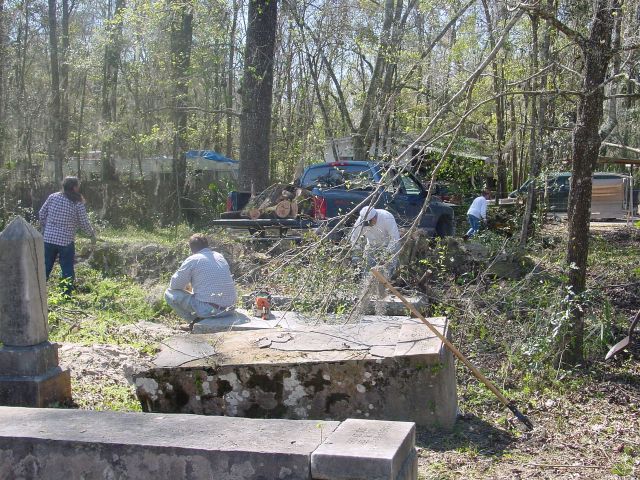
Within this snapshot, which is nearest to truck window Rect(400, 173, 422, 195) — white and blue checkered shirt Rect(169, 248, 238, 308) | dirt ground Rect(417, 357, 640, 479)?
white and blue checkered shirt Rect(169, 248, 238, 308)

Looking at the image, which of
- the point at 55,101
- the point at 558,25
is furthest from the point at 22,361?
the point at 55,101

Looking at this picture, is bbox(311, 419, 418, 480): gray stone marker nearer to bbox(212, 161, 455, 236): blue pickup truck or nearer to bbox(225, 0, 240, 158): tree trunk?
bbox(212, 161, 455, 236): blue pickup truck

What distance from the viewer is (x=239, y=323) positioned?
760 centimetres

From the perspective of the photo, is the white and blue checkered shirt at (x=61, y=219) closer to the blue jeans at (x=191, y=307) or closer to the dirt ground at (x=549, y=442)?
the blue jeans at (x=191, y=307)

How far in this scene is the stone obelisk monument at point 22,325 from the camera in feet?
18.1

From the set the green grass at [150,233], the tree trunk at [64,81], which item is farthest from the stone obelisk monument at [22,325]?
the tree trunk at [64,81]

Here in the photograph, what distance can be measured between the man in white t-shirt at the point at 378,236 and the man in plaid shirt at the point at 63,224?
14.6ft

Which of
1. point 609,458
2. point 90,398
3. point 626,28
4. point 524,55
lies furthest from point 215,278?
point 524,55

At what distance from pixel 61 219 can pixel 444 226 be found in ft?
23.2

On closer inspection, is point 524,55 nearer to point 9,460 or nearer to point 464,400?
point 464,400

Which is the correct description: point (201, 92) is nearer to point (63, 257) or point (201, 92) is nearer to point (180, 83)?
point (180, 83)

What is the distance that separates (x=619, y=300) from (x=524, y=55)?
7.48 m

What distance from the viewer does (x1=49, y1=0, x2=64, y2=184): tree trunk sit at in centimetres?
2342

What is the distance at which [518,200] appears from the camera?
1531 centimetres
